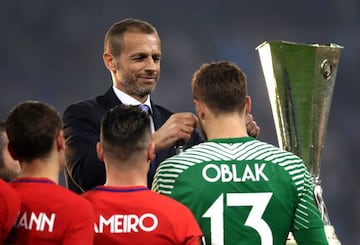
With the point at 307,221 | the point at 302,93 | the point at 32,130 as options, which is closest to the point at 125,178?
the point at 32,130

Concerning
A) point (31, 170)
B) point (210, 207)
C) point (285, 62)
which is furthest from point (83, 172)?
point (285, 62)

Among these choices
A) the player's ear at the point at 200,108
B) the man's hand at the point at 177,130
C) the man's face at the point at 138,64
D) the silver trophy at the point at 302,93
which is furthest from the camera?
the silver trophy at the point at 302,93

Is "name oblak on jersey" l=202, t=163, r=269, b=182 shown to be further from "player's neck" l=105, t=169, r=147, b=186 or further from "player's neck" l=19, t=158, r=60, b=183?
"player's neck" l=19, t=158, r=60, b=183

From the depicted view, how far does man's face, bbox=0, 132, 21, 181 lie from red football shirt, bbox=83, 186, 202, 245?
576 millimetres

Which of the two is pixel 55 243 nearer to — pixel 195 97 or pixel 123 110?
pixel 123 110

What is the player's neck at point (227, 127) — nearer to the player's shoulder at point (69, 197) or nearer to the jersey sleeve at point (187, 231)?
the jersey sleeve at point (187, 231)

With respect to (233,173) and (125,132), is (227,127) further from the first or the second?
(125,132)

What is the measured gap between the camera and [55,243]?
5.29ft

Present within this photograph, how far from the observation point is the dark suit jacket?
2.20m

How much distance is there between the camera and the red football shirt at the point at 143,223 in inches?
64.0

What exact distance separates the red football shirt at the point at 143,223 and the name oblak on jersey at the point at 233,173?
0.35 ft

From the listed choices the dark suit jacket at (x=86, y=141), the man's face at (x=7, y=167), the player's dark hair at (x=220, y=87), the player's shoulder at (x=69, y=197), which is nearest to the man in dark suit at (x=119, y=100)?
the dark suit jacket at (x=86, y=141)

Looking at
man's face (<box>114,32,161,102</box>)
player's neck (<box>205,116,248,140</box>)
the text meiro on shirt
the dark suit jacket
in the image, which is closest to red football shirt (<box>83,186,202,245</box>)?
the text meiro on shirt

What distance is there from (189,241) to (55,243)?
0.30 meters
